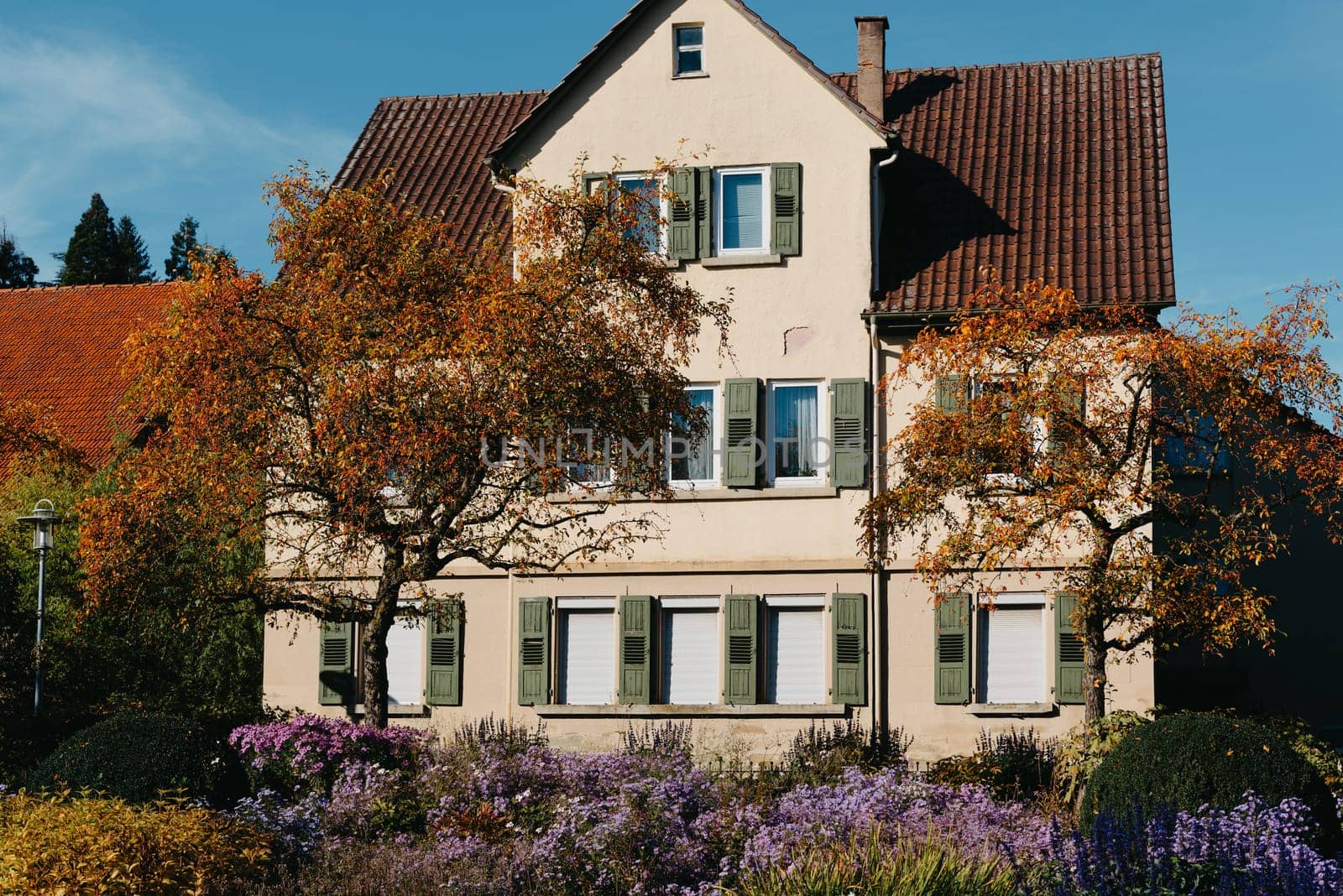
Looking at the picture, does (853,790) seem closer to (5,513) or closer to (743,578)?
(743,578)

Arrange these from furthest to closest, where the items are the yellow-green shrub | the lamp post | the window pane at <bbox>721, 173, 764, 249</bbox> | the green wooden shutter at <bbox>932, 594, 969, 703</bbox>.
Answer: the window pane at <bbox>721, 173, 764, 249</bbox> → the green wooden shutter at <bbox>932, 594, 969, 703</bbox> → the lamp post → the yellow-green shrub

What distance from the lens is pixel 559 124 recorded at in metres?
25.8

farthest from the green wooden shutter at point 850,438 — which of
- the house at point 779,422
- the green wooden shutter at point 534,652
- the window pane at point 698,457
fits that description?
the green wooden shutter at point 534,652

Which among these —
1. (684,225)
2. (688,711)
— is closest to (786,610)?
(688,711)

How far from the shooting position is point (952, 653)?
23781 millimetres

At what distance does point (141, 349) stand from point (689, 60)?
33.7 ft

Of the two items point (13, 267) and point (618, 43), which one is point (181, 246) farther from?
point (618, 43)

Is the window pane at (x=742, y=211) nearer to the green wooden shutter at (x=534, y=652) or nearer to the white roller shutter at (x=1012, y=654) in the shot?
the green wooden shutter at (x=534, y=652)

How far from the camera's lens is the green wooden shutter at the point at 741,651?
24.2 metres

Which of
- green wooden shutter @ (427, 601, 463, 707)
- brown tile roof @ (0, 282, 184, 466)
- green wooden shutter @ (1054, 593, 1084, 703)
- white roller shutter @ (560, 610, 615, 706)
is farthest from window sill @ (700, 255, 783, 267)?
brown tile roof @ (0, 282, 184, 466)

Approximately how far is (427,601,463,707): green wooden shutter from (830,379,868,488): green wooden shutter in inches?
235

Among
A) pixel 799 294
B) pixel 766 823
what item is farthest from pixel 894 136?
pixel 766 823

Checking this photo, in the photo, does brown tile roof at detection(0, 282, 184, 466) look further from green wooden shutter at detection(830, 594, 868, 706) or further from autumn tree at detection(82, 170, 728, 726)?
green wooden shutter at detection(830, 594, 868, 706)

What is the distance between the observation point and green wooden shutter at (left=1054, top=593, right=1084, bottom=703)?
23.4 metres
